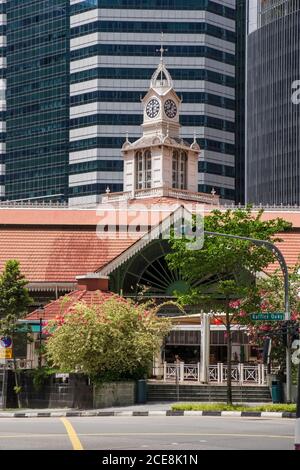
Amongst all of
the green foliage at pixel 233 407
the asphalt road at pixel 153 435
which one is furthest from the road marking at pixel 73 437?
the green foliage at pixel 233 407

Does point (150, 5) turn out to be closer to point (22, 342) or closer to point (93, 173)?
point (93, 173)

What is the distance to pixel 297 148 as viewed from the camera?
14575 centimetres

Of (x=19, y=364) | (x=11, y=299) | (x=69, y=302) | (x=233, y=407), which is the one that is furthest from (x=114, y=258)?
(x=233, y=407)

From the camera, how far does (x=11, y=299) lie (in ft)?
174

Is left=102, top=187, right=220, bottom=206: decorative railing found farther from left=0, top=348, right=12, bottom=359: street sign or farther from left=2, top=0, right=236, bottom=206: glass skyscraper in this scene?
left=2, top=0, right=236, bottom=206: glass skyscraper

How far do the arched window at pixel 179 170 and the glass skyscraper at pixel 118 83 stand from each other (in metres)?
42.0

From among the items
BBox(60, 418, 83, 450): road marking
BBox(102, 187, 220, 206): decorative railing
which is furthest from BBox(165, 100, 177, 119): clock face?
BBox(60, 418, 83, 450): road marking

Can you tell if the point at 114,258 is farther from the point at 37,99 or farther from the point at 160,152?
the point at 37,99

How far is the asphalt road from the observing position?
24562mm

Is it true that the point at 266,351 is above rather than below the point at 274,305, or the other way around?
below

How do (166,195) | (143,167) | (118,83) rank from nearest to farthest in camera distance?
(166,195) < (143,167) < (118,83)

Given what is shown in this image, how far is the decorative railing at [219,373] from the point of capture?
47969mm

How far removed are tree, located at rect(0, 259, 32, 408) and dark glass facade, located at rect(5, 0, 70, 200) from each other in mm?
87122

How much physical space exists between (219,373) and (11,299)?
1021cm
